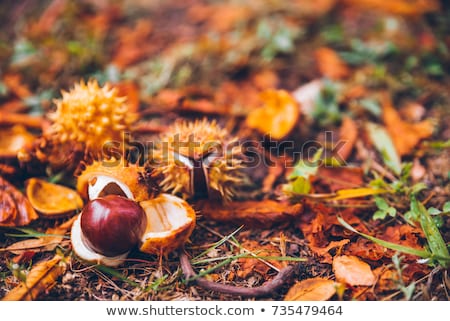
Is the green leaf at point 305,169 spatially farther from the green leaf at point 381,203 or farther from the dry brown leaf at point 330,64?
the dry brown leaf at point 330,64

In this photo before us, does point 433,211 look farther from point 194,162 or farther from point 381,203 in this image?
point 194,162

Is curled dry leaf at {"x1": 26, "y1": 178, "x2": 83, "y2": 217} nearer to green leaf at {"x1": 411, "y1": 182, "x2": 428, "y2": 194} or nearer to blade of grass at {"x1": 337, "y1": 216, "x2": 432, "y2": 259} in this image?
blade of grass at {"x1": 337, "y1": 216, "x2": 432, "y2": 259}

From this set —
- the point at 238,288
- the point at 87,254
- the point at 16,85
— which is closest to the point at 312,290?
the point at 238,288

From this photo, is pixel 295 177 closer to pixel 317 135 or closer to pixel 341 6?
pixel 317 135

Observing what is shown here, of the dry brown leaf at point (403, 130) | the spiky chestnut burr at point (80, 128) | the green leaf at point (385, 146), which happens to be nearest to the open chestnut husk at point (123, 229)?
the spiky chestnut burr at point (80, 128)

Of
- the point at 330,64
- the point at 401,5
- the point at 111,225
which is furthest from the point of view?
the point at 401,5

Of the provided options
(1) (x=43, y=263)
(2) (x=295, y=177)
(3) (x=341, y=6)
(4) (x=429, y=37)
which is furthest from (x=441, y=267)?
(3) (x=341, y=6)
